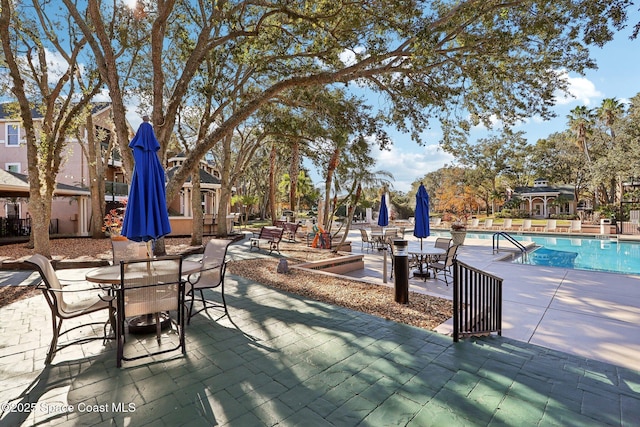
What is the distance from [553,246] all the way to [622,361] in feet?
51.6

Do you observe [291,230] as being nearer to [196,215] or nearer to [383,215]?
[196,215]

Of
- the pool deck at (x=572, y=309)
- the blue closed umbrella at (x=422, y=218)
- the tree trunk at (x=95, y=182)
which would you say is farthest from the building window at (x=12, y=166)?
the blue closed umbrella at (x=422, y=218)

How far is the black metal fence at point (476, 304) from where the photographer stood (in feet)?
12.3

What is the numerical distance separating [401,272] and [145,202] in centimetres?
416

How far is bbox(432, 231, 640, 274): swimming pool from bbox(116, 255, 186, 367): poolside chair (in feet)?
38.7

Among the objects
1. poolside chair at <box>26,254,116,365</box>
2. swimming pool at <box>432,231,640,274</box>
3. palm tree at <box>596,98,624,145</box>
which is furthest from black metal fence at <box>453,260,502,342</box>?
palm tree at <box>596,98,624,145</box>

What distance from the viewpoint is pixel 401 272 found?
209 inches

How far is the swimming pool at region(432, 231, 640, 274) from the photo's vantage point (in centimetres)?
1110

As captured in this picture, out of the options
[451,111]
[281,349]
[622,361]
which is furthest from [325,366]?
[451,111]

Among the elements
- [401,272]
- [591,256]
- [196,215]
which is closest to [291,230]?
[196,215]

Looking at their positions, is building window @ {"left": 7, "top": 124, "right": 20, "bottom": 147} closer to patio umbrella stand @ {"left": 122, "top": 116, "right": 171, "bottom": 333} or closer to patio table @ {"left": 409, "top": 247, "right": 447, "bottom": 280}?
patio umbrella stand @ {"left": 122, "top": 116, "right": 171, "bottom": 333}

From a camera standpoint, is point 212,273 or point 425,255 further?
point 425,255

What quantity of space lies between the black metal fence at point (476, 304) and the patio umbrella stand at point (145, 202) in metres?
3.87

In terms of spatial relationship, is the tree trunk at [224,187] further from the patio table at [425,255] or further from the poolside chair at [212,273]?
the poolside chair at [212,273]
